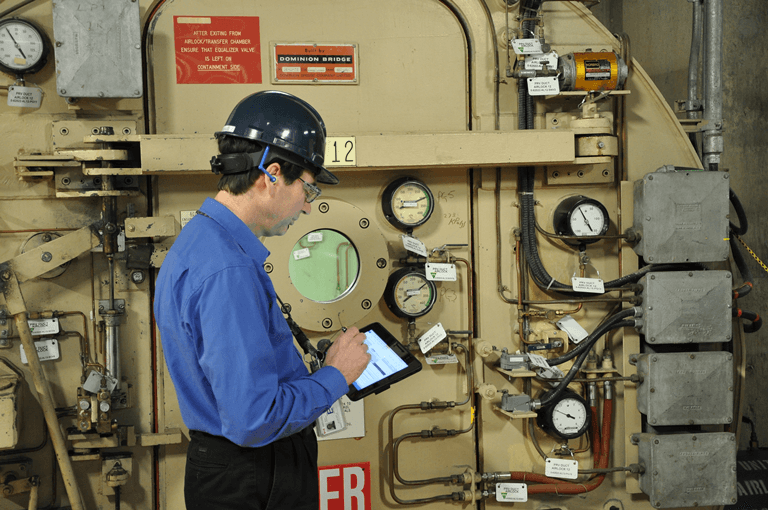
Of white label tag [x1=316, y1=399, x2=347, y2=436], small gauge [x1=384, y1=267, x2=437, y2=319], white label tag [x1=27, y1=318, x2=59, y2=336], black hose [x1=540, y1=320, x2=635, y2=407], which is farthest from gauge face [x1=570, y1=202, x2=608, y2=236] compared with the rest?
white label tag [x1=27, y1=318, x2=59, y2=336]

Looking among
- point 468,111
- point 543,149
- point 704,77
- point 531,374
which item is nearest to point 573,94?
point 543,149

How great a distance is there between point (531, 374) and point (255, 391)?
4.40ft

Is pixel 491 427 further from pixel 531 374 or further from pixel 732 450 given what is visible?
pixel 732 450

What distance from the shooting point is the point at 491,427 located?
2.35m

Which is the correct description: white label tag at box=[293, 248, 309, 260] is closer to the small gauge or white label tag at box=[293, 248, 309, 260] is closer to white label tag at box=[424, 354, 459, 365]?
the small gauge

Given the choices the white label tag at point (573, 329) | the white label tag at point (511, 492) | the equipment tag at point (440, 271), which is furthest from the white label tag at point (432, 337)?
the white label tag at point (511, 492)

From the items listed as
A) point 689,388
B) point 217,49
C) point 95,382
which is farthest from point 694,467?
point 217,49

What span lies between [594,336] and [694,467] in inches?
24.0

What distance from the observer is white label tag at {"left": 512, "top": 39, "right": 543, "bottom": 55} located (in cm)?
218

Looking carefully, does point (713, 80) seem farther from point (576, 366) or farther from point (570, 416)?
point (570, 416)

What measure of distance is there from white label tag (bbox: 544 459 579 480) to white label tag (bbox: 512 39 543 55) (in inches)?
59.6

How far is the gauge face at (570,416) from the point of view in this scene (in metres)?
2.28

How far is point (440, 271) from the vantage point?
2.24 meters

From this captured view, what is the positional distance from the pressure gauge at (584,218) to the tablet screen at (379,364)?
0.89m
